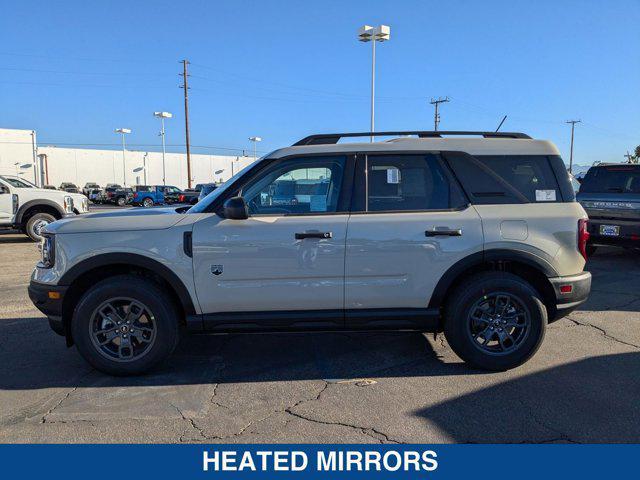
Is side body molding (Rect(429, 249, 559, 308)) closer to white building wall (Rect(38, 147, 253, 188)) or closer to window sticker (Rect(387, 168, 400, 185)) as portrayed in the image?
window sticker (Rect(387, 168, 400, 185))

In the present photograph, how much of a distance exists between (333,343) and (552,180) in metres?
2.55

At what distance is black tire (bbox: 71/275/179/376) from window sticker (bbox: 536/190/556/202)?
3.24 m

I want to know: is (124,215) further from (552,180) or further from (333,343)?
(552,180)

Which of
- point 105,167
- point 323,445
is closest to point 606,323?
point 323,445

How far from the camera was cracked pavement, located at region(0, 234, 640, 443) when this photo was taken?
10.7ft

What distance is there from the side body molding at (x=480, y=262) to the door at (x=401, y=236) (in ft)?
0.17

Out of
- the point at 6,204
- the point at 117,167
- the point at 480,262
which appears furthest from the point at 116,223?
the point at 117,167

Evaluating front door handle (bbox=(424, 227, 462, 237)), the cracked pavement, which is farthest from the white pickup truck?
front door handle (bbox=(424, 227, 462, 237))

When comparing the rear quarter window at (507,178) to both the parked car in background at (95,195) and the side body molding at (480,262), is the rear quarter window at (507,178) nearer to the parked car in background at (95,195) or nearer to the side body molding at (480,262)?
the side body molding at (480,262)

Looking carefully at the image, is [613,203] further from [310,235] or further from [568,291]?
[310,235]

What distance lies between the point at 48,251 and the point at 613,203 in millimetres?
8802

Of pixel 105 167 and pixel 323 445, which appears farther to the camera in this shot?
pixel 105 167

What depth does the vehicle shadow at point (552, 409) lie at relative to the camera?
10.5 ft

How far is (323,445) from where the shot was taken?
3096 millimetres
